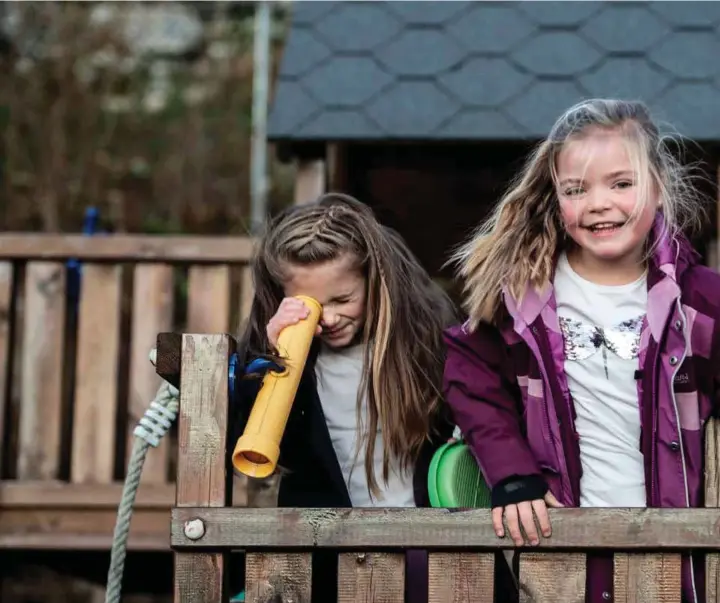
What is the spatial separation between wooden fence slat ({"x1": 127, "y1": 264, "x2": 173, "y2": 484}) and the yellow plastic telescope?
211cm

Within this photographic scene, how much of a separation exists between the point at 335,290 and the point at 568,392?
61 cm

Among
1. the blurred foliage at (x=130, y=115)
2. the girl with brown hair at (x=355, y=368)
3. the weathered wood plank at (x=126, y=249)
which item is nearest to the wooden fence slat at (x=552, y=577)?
the girl with brown hair at (x=355, y=368)

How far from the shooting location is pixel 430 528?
2.20 m

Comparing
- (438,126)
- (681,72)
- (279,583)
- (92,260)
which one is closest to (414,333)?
(279,583)

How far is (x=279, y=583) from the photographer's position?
224 cm

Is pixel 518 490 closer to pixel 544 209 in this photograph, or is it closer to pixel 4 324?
pixel 544 209

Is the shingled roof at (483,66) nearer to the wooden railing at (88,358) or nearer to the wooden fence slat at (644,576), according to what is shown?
the wooden railing at (88,358)

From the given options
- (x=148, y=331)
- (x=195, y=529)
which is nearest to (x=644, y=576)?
(x=195, y=529)

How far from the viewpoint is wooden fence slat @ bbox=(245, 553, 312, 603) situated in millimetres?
2234

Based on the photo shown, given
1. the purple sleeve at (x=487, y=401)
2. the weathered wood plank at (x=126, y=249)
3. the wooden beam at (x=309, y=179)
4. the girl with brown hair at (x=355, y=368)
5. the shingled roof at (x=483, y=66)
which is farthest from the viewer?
the weathered wood plank at (x=126, y=249)

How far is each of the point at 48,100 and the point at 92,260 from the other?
595cm

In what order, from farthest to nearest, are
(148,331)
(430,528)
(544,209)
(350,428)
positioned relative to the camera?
(148,331)
(350,428)
(544,209)
(430,528)

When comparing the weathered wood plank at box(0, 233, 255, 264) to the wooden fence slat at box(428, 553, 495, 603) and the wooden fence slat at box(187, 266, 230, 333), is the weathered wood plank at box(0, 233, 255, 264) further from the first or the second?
the wooden fence slat at box(428, 553, 495, 603)

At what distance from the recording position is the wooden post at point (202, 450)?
2223mm
